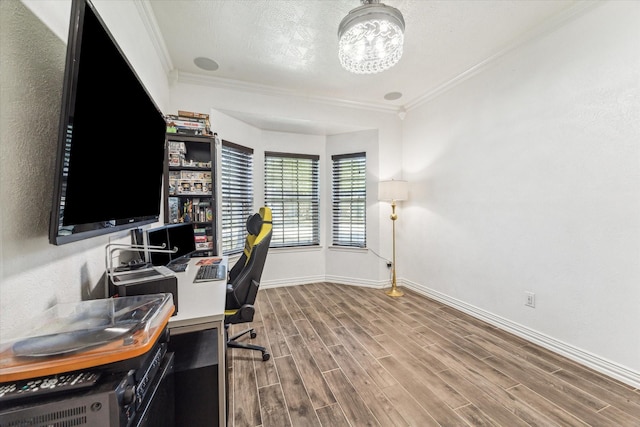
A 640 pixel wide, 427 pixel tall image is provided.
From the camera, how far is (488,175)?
269 centimetres

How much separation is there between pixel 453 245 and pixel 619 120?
1761 mm

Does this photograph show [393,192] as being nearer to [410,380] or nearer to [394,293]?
[394,293]

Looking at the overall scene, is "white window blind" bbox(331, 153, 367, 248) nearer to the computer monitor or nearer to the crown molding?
the crown molding

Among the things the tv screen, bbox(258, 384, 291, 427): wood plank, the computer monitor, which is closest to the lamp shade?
the computer monitor

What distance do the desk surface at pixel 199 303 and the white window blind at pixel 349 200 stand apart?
8.73 ft

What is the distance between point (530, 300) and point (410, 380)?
146cm

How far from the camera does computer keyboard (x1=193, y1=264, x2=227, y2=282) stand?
1743 millimetres

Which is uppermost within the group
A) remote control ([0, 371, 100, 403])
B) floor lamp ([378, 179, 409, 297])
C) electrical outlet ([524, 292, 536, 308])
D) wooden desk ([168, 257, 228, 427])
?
floor lamp ([378, 179, 409, 297])

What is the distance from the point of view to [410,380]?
5.90 feet

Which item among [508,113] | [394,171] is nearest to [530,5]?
[508,113]

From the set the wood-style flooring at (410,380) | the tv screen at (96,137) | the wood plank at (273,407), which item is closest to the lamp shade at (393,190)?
the wood-style flooring at (410,380)

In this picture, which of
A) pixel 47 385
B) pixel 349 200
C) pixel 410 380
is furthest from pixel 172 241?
pixel 349 200

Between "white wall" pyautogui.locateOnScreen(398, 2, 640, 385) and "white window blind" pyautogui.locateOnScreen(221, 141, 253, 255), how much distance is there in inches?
108

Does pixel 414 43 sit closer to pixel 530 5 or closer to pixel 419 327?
pixel 530 5
